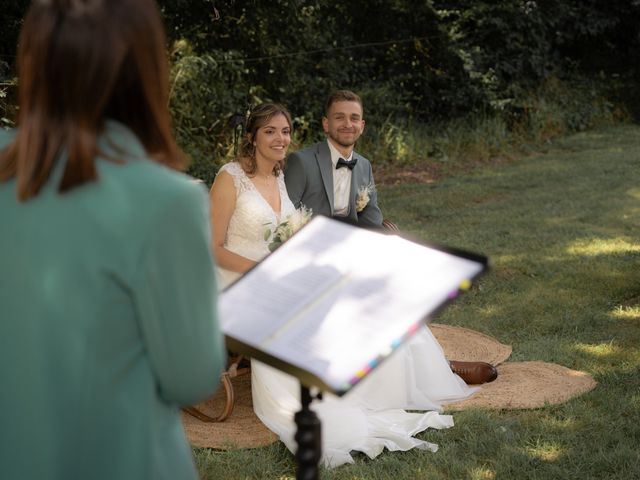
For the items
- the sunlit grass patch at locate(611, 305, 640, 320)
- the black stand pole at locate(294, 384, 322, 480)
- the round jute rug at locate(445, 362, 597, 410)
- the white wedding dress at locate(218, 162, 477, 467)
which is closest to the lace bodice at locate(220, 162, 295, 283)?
the white wedding dress at locate(218, 162, 477, 467)

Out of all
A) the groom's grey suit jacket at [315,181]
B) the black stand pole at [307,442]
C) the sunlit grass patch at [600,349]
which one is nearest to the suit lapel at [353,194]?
the groom's grey suit jacket at [315,181]

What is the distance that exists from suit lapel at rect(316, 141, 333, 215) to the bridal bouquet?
0.63 metres

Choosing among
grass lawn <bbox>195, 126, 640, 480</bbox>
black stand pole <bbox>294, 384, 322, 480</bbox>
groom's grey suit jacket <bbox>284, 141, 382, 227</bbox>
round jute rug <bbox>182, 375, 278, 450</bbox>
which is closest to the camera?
black stand pole <bbox>294, 384, 322, 480</bbox>

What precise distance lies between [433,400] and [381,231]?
2772 millimetres

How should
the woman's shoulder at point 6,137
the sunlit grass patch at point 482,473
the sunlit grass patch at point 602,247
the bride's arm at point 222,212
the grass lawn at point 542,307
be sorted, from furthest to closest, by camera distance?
1. the sunlit grass patch at point 602,247
2. the bride's arm at point 222,212
3. the grass lawn at point 542,307
4. the sunlit grass patch at point 482,473
5. the woman's shoulder at point 6,137

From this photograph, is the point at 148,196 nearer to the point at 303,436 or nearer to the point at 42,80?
the point at 42,80

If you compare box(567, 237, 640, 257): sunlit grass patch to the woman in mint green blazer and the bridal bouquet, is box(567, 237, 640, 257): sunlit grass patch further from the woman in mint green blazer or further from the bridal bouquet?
the woman in mint green blazer

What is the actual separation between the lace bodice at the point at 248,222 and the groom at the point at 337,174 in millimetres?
457

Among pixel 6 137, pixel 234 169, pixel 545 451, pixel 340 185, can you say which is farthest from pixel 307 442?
pixel 340 185

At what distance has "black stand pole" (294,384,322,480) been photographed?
202 cm

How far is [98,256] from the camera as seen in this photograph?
1390 millimetres

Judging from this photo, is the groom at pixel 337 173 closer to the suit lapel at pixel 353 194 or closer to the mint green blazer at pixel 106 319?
the suit lapel at pixel 353 194

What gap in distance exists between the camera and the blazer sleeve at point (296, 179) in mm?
5562

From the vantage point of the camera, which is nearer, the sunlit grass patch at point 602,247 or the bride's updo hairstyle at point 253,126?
the bride's updo hairstyle at point 253,126
